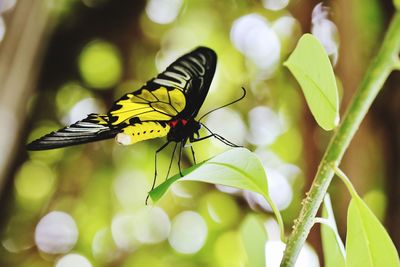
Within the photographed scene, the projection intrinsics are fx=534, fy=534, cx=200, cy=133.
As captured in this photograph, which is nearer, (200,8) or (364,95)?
(364,95)

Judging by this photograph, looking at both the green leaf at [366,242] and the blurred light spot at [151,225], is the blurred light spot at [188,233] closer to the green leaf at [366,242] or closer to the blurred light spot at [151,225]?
the blurred light spot at [151,225]

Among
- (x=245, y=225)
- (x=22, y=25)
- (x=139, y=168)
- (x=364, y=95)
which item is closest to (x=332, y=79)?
(x=364, y=95)

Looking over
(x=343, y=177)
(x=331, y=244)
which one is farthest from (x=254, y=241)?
(x=343, y=177)

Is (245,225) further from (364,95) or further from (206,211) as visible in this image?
(206,211)

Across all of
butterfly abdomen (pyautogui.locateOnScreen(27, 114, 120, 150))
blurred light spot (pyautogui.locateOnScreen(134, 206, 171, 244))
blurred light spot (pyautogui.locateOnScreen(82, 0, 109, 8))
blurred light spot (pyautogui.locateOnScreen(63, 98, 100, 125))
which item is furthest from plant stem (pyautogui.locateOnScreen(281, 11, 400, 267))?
blurred light spot (pyautogui.locateOnScreen(82, 0, 109, 8))

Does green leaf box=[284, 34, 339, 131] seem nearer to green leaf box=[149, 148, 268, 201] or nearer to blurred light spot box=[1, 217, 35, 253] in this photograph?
green leaf box=[149, 148, 268, 201]

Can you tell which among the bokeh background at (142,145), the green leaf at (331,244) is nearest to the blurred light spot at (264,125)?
the bokeh background at (142,145)
